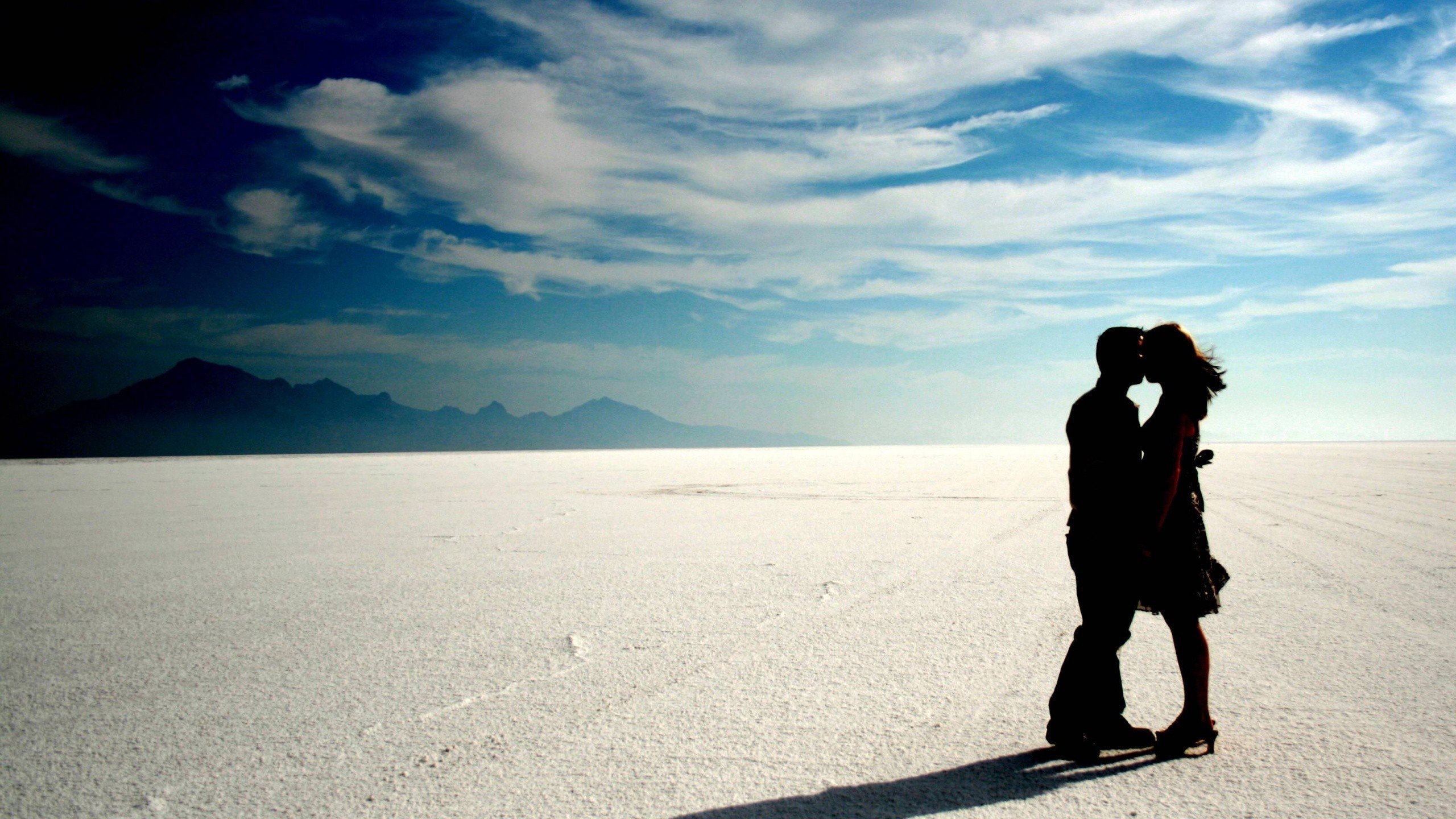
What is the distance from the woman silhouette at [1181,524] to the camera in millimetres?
3203

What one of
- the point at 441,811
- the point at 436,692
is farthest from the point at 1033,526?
the point at 441,811

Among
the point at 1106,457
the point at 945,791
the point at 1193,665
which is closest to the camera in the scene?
the point at 945,791

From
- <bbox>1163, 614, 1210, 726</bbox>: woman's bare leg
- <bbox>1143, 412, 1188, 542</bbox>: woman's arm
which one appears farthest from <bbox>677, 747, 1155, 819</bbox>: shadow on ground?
<bbox>1143, 412, 1188, 542</bbox>: woman's arm

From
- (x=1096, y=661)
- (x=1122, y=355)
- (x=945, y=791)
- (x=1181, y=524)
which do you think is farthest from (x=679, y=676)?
(x=1122, y=355)

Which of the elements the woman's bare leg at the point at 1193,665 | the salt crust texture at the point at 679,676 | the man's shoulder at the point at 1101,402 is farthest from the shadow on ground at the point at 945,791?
the man's shoulder at the point at 1101,402

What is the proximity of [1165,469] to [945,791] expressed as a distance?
1496 millimetres

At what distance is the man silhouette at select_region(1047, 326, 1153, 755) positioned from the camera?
3270 mm

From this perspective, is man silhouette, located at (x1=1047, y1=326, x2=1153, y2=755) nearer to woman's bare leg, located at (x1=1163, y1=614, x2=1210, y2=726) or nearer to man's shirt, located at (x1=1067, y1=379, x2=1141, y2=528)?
man's shirt, located at (x1=1067, y1=379, x2=1141, y2=528)

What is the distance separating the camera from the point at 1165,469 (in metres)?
3.17

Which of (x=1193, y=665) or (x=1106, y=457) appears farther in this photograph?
(x=1193, y=665)

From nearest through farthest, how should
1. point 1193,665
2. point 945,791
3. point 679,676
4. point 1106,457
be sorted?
point 945,791
point 1106,457
point 1193,665
point 679,676

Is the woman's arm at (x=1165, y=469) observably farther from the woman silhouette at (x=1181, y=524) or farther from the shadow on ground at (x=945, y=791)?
the shadow on ground at (x=945, y=791)

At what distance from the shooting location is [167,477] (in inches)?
1010

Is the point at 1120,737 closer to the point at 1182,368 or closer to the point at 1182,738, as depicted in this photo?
the point at 1182,738
